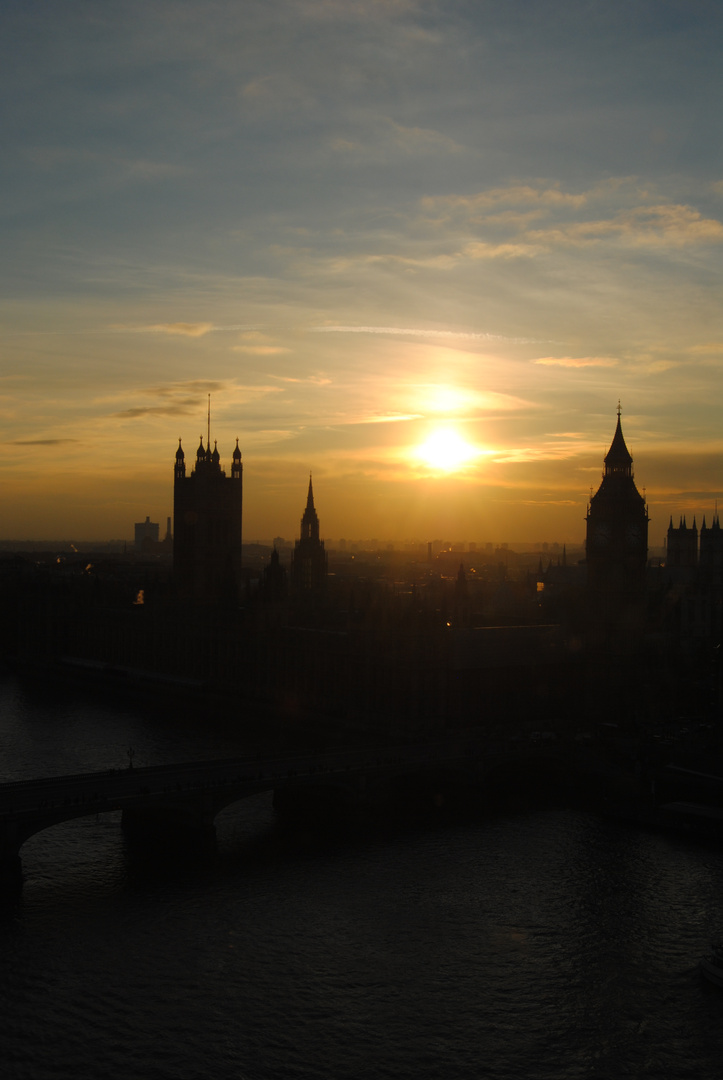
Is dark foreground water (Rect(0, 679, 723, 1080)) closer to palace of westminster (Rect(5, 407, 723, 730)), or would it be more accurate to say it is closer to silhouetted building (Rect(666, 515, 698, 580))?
palace of westminster (Rect(5, 407, 723, 730))

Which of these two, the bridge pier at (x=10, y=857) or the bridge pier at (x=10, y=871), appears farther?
the bridge pier at (x=10, y=857)

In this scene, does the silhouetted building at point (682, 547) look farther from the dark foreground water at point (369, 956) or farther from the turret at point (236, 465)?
the dark foreground water at point (369, 956)

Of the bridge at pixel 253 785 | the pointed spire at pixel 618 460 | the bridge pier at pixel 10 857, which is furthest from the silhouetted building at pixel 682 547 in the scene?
the bridge pier at pixel 10 857

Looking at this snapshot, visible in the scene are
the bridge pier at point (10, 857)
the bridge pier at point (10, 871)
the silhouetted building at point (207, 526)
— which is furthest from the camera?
the silhouetted building at point (207, 526)

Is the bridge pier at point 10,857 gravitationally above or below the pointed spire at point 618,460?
below

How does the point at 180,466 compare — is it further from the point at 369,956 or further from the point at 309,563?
the point at 369,956

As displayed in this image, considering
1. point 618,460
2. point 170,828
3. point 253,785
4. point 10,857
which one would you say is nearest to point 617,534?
point 618,460

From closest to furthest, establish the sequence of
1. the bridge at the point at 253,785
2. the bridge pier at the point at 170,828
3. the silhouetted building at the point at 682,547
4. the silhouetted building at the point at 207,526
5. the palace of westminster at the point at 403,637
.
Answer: the bridge at the point at 253,785
the bridge pier at the point at 170,828
the palace of westminster at the point at 403,637
the silhouetted building at the point at 207,526
the silhouetted building at the point at 682,547

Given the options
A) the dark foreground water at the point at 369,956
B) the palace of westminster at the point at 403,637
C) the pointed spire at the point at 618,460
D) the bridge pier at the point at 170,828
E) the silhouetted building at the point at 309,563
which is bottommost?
the dark foreground water at the point at 369,956

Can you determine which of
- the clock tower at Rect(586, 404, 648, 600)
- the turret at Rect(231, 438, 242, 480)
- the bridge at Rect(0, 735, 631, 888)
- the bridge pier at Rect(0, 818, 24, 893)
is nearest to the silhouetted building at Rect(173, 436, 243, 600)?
the turret at Rect(231, 438, 242, 480)
